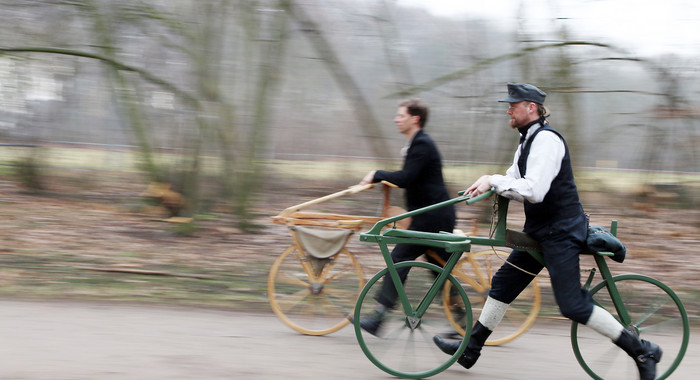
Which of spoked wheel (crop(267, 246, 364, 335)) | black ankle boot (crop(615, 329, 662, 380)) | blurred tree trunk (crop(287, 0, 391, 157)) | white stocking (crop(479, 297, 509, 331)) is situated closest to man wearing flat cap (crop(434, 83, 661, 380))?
black ankle boot (crop(615, 329, 662, 380))

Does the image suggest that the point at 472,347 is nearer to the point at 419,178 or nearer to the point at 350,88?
the point at 419,178

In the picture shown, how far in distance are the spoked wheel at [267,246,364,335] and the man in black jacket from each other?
1.83ft

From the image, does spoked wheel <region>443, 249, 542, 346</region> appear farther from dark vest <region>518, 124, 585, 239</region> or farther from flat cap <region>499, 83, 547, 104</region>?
flat cap <region>499, 83, 547, 104</region>

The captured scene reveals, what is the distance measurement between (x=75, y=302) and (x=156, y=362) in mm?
1793

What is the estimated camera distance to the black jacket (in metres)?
5.03

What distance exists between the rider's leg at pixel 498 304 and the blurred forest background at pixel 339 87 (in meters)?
4.14

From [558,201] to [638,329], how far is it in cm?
100

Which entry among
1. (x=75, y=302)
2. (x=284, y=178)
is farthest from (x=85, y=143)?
(x=75, y=302)

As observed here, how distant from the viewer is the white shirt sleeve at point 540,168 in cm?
402

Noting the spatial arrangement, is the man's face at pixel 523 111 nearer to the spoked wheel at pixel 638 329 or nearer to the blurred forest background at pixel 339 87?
the spoked wheel at pixel 638 329

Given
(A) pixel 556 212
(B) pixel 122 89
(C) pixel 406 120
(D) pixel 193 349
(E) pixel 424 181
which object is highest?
(C) pixel 406 120

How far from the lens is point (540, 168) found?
13.2 ft

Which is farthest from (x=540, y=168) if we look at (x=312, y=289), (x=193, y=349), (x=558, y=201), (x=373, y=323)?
(x=193, y=349)

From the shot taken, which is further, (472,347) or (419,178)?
(419,178)
